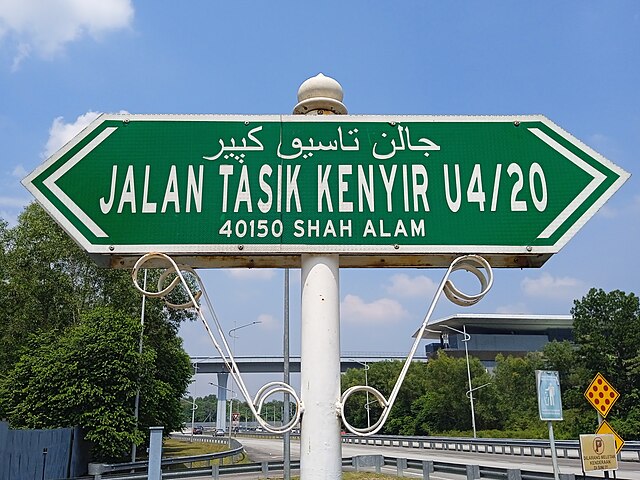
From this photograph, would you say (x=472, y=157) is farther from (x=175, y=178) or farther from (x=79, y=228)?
(x=79, y=228)

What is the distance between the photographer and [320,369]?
2.78m

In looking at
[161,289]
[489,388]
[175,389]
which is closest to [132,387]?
[175,389]

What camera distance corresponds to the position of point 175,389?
115 feet

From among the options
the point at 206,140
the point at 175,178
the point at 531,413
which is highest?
the point at 206,140

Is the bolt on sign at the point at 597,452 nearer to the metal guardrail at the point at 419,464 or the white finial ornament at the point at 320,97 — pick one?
the metal guardrail at the point at 419,464

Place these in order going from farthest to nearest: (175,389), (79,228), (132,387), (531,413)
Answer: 1. (531,413)
2. (175,389)
3. (132,387)
4. (79,228)

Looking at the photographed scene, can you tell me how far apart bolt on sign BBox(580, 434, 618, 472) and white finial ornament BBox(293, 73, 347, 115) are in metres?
8.98

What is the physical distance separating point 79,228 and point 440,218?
178 centimetres

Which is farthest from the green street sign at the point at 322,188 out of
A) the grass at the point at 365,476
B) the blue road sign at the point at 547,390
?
the grass at the point at 365,476

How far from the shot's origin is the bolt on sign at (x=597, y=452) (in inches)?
398

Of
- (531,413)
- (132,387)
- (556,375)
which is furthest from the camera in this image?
(531,413)

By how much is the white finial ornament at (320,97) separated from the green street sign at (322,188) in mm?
155

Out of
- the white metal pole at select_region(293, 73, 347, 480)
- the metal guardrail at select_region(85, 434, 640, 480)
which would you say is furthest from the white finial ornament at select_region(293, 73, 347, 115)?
the metal guardrail at select_region(85, 434, 640, 480)

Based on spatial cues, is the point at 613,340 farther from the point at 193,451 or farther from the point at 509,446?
the point at 193,451
